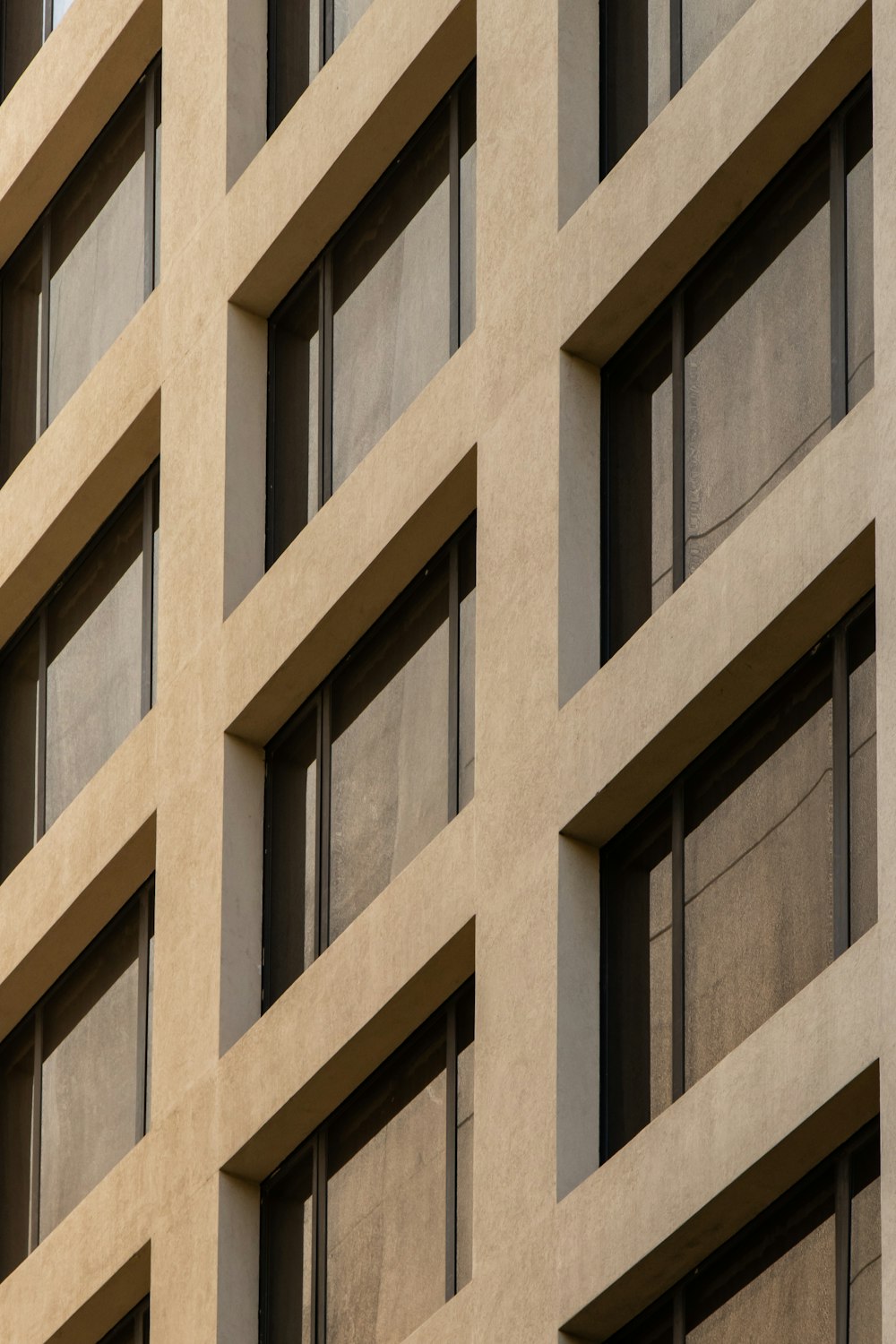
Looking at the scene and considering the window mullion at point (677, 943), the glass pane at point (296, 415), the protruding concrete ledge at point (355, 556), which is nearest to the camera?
the window mullion at point (677, 943)

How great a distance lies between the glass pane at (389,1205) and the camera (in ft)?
75.6

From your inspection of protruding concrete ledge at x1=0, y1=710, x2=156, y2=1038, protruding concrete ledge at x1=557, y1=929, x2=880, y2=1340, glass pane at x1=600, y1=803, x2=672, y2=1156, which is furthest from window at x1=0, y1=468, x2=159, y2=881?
protruding concrete ledge at x1=557, y1=929, x2=880, y2=1340

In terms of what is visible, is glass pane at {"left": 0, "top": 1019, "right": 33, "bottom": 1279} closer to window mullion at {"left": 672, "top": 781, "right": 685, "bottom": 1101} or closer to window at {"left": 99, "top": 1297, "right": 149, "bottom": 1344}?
window at {"left": 99, "top": 1297, "right": 149, "bottom": 1344}

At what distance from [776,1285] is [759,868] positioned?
2.68 meters

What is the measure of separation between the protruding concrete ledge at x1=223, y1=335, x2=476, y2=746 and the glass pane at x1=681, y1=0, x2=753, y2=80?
107 inches

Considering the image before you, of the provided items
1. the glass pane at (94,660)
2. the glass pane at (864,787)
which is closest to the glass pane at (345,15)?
the glass pane at (94,660)

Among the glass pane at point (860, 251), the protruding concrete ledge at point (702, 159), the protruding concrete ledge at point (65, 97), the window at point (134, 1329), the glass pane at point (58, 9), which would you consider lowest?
the window at point (134, 1329)

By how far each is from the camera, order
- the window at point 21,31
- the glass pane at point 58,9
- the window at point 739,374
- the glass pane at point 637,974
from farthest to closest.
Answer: the window at point 21,31 → the glass pane at point 58,9 → the glass pane at point 637,974 → the window at point 739,374

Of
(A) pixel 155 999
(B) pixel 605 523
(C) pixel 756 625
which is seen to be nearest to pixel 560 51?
(B) pixel 605 523

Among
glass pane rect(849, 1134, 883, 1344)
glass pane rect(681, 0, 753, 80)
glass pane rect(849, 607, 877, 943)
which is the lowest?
glass pane rect(849, 1134, 883, 1344)

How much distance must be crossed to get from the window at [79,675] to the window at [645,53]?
6735 millimetres

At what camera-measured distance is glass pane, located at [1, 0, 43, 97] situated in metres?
32.0

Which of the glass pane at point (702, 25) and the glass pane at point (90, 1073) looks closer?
the glass pane at point (702, 25)

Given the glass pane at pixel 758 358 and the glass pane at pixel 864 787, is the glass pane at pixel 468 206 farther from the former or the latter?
the glass pane at pixel 864 787
